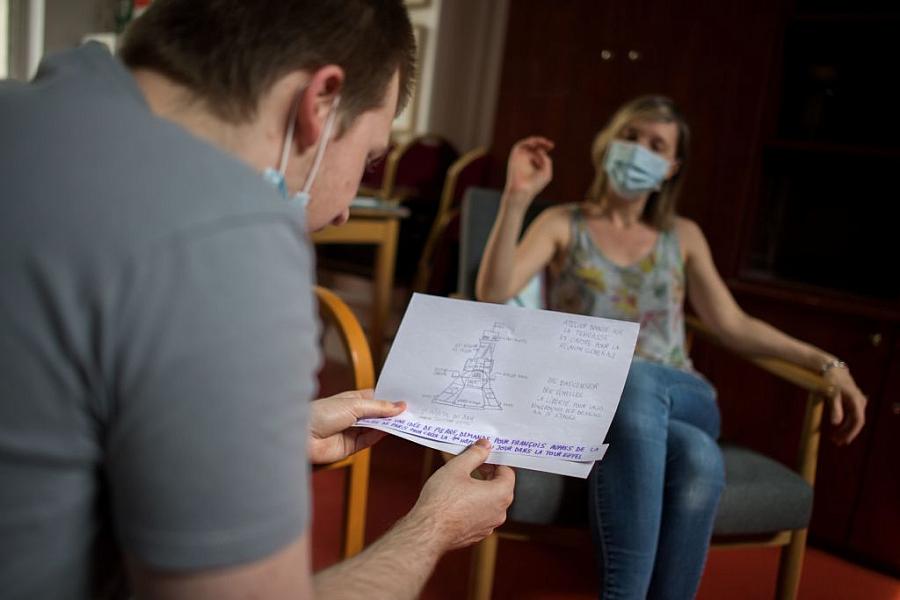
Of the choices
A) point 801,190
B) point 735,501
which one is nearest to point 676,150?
point 801,190

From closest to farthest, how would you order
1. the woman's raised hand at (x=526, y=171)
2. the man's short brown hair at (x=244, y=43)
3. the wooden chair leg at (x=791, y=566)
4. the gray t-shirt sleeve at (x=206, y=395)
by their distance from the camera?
the gray t-shirt sleeve at (x=206, y=395)
the man's short brown hair at (x=244, y=43)
the wooden chair leg at (x=791, y=566)
the woman's raised hand at (x=526, y=171)

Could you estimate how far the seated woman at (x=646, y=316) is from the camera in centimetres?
116

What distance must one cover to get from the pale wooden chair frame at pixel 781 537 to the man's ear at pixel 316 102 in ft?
2.73

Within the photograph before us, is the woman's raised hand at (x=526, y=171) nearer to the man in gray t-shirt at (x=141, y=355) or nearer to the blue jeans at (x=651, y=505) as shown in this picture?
the blue jeans at (x=651, y=505)

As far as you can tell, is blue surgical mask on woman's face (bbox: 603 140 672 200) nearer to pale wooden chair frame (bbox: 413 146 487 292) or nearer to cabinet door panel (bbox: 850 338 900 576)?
cabinet door panel (bbox: 850 338 900 576)

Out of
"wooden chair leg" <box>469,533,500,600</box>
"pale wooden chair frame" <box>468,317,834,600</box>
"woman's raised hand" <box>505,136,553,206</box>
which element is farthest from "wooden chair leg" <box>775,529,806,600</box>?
"woman's raised hand" <box>505,136,553,206</box>

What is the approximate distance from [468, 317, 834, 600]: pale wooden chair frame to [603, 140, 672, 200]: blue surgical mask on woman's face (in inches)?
18.1

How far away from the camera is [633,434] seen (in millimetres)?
1183

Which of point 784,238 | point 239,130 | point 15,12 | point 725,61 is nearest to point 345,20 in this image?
point 239,130

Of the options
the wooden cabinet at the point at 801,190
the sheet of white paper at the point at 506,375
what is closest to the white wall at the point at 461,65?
the wooden cabinet at the point at 801,190

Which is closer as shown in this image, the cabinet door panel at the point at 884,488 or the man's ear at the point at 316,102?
the man's ear at the point at 316,102

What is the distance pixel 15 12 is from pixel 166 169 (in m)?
5.83

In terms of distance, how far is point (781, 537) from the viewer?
1.32 metres

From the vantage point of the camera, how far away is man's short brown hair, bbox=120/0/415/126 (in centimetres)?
51
